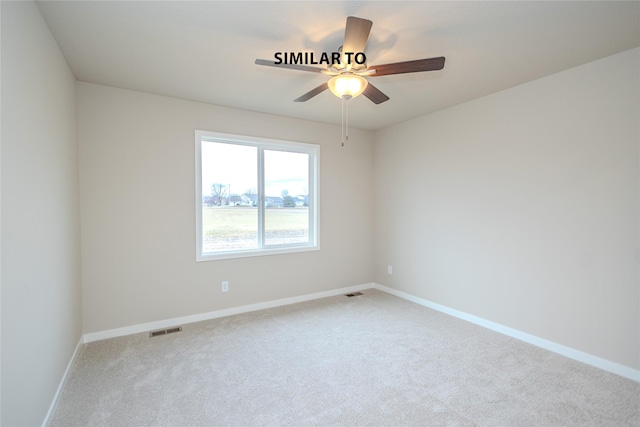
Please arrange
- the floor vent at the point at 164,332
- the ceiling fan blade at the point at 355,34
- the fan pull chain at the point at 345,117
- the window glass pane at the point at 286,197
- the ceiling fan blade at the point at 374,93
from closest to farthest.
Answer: the ceiling fan blade at the point at 355,34 < the ceiling fan blade at the point at 374,93 < the floor vent at the point at 164,332 < the fan pull chain at the point at 345,117 < the window glass pane at the point at 286,197

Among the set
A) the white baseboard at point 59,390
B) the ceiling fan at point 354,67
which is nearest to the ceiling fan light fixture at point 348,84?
the ceiling fan at point 354,67

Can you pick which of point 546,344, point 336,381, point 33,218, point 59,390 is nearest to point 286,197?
point 336,381

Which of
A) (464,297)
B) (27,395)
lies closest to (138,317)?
(27,395)

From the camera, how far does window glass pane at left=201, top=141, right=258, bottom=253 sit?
362cm

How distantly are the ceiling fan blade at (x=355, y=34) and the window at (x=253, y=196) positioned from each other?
2.20 m

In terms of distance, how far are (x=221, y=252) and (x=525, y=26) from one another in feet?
11.5

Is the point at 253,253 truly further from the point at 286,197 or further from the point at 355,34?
the point at 355,34

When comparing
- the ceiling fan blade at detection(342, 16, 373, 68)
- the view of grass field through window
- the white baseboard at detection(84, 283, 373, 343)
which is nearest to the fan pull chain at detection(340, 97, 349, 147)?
the view of grass field through window

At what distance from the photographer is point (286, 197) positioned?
13.7 ft

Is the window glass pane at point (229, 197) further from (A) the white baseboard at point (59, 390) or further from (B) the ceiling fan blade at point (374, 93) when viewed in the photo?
(B) the ceiling fan blade at point (374, 93)

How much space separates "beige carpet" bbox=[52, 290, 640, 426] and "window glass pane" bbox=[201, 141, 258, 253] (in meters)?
1.04

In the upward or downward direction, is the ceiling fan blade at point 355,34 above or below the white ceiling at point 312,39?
below

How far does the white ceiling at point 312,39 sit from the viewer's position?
1.83m

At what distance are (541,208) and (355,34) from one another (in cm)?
240
